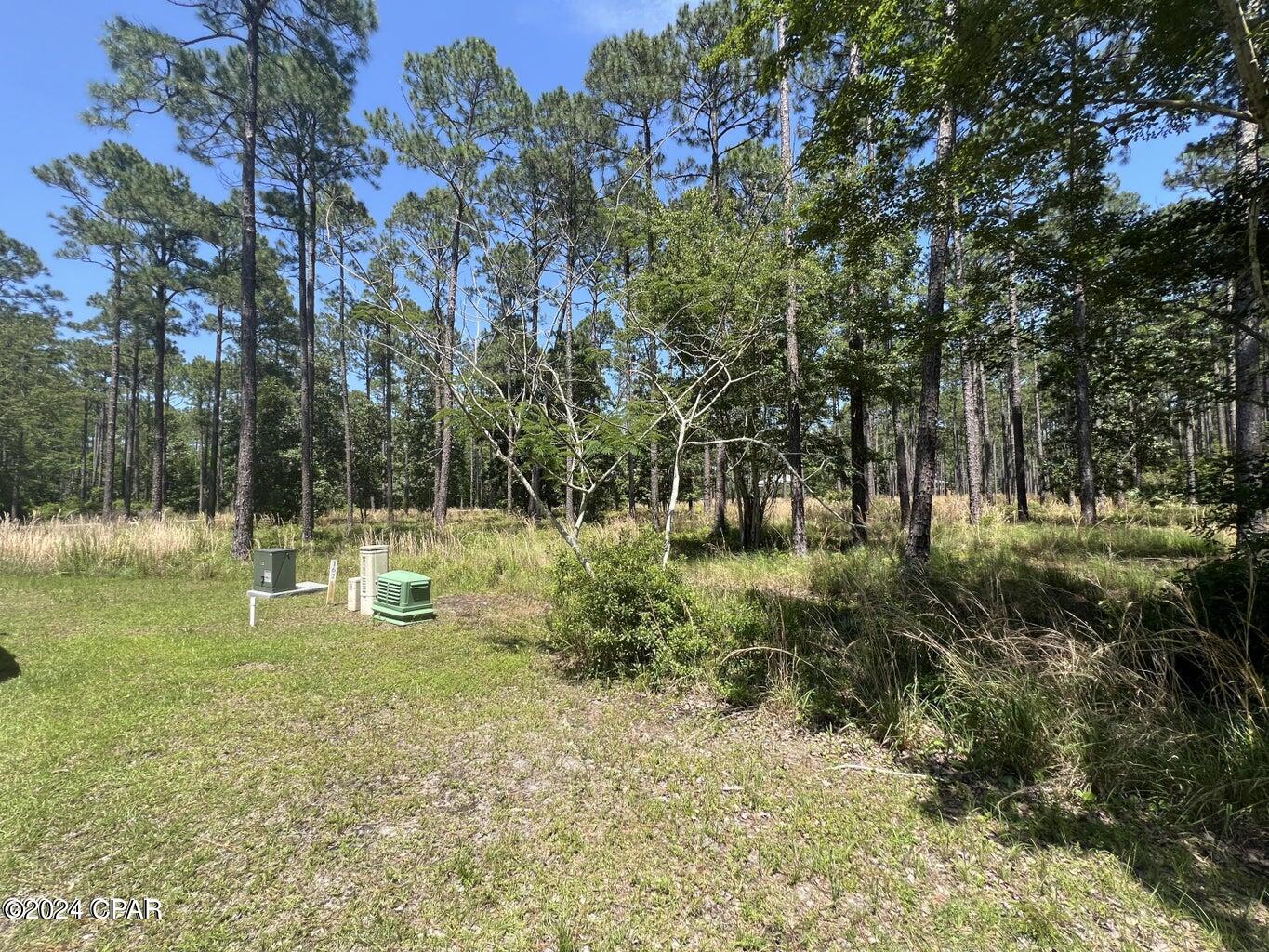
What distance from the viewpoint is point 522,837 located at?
260cm

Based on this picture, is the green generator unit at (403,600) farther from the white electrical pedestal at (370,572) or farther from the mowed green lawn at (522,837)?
the mowed green lawn at (522,837)

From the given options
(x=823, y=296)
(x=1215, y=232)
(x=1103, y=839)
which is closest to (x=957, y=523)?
(x=823, y=296)

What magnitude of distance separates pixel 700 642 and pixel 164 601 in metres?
8.37

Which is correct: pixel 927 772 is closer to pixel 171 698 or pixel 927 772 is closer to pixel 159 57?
pixel 171 698

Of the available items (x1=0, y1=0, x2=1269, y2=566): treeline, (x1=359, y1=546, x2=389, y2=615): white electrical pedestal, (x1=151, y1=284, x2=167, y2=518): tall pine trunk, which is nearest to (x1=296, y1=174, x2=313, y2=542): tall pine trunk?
(x1=0, y1=0, x2=1269, y2=566): treeline

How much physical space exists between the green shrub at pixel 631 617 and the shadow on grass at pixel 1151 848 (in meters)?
2.28

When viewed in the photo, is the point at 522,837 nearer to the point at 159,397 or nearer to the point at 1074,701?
the point at 1074,701

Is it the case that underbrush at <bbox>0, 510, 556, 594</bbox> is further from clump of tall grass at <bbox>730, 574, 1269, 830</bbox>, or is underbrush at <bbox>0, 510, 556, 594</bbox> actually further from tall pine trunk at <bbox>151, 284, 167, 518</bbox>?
tall pine trunk at <bbox>151, 284, 167, 518</bbox>

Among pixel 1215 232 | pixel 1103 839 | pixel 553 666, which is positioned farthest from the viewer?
pixel 553 666

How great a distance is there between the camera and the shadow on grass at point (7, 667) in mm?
4637

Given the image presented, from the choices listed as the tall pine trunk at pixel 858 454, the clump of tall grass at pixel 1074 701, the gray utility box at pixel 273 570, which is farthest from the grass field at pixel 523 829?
the tall pine trunk at pixel 858 454

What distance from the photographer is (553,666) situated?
17.3ft

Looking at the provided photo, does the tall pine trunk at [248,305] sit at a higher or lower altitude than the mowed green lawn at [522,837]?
higher

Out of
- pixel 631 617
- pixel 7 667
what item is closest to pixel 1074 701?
pixel 631 617
